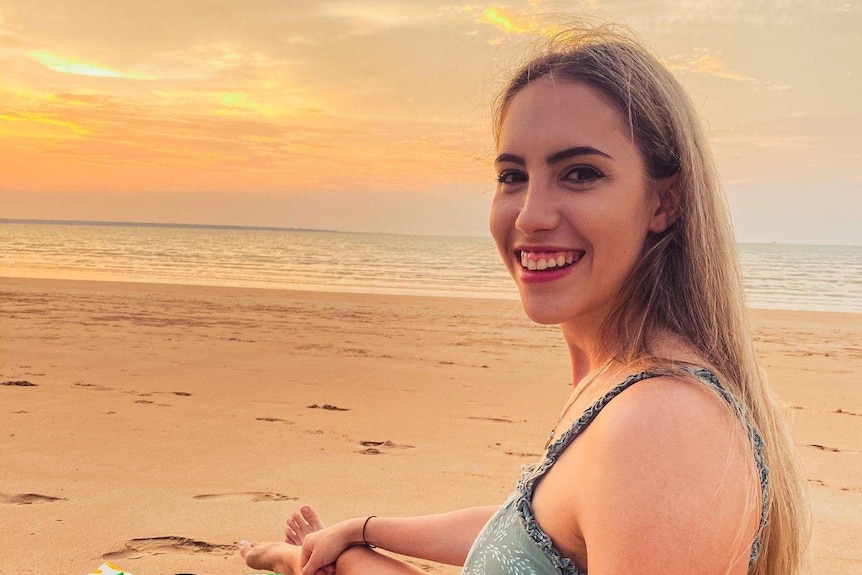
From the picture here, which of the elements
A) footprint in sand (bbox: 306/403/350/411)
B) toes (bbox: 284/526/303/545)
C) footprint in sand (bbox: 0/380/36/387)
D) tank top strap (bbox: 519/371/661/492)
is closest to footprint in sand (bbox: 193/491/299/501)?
toes (bbox: 284/526/303/545)

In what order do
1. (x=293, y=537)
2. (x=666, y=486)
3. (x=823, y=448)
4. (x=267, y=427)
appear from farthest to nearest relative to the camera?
(x=267, y=427), (x=823, y=448), (x=293, y=537), (x=666, y=486)

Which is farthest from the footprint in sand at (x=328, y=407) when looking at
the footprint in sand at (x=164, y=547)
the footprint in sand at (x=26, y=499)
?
the footprint in sand at (x=164, y=547)

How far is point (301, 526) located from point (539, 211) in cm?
222

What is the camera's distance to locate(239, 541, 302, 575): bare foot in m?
2.93

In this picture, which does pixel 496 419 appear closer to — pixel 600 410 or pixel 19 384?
pixel 19 384

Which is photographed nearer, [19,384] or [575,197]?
[575,197]

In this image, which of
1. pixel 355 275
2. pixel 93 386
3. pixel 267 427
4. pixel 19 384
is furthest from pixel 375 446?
pixel 355 275

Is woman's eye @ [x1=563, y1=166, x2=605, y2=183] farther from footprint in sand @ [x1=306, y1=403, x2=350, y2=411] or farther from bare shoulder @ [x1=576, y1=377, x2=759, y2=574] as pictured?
footprint in sand @ [x1=306, y1=403, x2=350, y2=411]

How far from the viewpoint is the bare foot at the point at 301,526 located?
322 cm

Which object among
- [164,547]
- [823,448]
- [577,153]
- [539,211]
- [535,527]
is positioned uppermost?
[577,153]

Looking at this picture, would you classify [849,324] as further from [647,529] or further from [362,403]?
[647,529]

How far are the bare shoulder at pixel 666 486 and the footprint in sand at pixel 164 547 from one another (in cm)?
257

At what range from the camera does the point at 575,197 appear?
153 cm

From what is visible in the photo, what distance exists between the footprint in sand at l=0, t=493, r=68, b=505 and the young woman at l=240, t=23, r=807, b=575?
317cm
